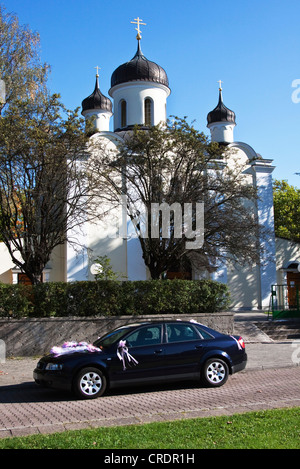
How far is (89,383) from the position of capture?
9.30 m

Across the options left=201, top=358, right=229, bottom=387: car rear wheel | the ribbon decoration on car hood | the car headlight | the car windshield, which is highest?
the car windshield

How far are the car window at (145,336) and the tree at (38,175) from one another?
306 inches

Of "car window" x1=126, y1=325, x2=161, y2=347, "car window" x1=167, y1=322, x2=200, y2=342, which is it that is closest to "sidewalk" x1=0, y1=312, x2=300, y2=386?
"car window" x1=167, y1=322, x2=200, y2=342

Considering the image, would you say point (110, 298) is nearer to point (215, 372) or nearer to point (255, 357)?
point (255, 357)

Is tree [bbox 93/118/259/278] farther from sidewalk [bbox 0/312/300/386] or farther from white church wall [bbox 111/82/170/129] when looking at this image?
white church wall [bbox 111/82/170/129]

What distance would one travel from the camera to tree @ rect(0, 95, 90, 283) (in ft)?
53.0

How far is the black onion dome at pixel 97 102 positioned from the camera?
116 feet

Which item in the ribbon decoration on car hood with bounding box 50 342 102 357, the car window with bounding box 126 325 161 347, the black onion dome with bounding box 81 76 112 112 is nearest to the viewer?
the ribbon decoration on car hood with bounding box 50 342 102 357

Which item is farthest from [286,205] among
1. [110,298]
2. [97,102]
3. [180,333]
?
[180,333]

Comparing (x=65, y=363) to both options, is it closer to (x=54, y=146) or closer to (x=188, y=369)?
(x=188, y=369)

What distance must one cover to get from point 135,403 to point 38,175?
389 inches

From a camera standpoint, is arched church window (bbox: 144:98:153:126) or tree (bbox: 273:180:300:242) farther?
tree (bbox: 273:180:300:242)

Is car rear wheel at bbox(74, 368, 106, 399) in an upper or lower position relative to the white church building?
lower

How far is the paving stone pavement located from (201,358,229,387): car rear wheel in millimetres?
153
